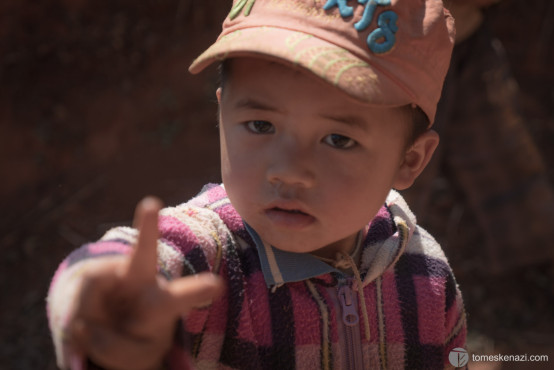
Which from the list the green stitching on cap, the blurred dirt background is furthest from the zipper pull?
the blurred dirt background

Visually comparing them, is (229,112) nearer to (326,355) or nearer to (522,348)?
(326,355)

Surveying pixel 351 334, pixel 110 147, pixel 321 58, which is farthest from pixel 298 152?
pixel 110 147

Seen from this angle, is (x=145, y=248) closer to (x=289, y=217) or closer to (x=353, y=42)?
(x=289, y=217)

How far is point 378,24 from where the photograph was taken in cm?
127

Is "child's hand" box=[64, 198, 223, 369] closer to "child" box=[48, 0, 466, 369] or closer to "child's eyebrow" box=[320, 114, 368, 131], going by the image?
"child" box=[48, 0, 466, 369]

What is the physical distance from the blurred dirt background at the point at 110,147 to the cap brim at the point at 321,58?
2.53m

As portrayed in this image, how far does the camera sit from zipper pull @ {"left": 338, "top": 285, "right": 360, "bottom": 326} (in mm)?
1396

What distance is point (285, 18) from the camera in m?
1.28

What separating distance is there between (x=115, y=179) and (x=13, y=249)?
70cm

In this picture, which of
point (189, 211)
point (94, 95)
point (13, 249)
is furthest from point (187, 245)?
point (94, 95)

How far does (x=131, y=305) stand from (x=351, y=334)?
2.07ft

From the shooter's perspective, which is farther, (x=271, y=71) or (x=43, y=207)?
(x=43, y=207)

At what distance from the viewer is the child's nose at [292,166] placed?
4.06 feet

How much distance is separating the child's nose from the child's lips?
7cm
